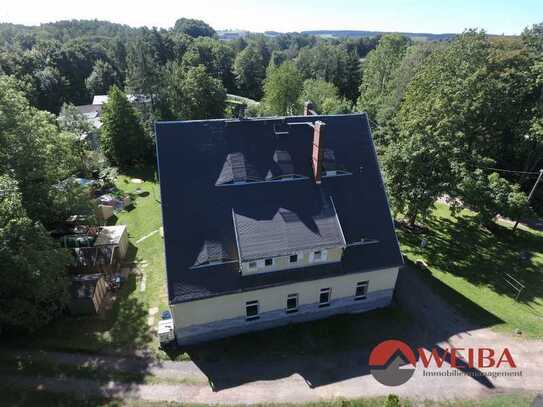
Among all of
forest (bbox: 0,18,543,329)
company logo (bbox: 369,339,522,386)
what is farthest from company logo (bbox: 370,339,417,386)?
forest (bbox: 0,18,543,329)

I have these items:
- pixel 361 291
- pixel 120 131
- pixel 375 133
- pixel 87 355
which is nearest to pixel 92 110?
pixel 120 131

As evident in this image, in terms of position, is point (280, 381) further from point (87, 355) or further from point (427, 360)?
point (87, 355)

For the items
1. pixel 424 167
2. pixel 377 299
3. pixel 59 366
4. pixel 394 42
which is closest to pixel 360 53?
pixel 394 42

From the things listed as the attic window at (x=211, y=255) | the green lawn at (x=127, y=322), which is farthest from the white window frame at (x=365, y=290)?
the green lawn at (x=127, y=322)

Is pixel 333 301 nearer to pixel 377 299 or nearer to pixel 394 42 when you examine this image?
pixel 377 299

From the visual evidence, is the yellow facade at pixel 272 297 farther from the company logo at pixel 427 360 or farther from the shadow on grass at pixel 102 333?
the company logo at pixel 427 360

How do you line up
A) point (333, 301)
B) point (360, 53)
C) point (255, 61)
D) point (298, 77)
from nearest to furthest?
point (333, 301), point (298, 77), point (255, 61), point (360, 53)

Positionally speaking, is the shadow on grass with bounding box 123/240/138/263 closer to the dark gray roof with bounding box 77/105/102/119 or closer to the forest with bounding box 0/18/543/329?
the forest with bounding box 0/18/543/329
